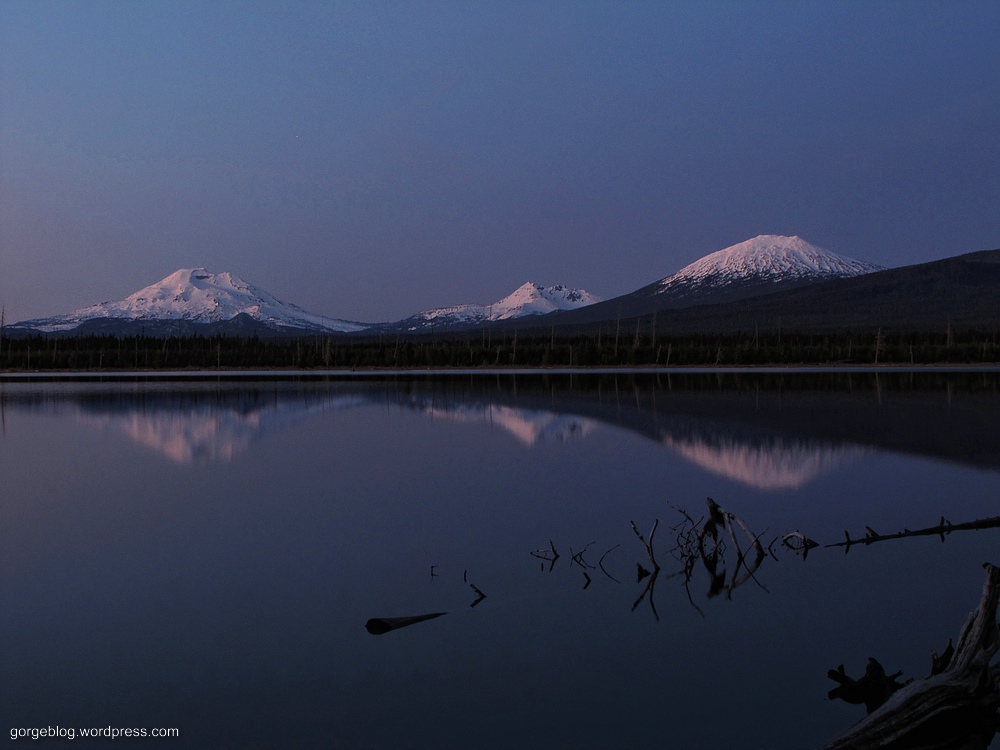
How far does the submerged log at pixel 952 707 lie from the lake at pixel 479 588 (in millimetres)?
452

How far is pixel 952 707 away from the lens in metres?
5.55

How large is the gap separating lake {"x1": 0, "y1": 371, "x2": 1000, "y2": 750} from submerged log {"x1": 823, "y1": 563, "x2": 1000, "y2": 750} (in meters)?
0.45

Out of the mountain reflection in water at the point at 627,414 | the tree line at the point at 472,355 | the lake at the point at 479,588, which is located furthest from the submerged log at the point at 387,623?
the tree line at the point at 472,355

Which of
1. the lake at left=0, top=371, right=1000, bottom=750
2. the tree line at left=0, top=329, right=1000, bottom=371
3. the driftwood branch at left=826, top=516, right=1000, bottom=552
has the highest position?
the tree line at left=0, top=329, right=1000, bottom=371

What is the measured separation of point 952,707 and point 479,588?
431 cm

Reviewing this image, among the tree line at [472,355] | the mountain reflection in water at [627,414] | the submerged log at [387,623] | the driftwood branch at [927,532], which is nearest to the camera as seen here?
the submerged log at [387,623]

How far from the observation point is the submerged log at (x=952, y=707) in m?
5.40

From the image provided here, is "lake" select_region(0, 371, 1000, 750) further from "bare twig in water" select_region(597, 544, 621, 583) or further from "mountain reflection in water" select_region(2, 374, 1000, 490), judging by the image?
"mountain reflection in water" select_region(2, 374, 1000, 490)

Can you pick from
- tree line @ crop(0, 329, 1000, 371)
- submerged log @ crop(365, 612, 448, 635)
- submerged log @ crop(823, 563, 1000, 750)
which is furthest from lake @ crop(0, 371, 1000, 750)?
tree line @ crop(0, 329, 1000, 371)

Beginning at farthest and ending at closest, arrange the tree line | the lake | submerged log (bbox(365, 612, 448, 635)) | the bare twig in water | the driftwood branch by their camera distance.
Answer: the tree line → the driftwood branch → the bare twig in water → submerged log (bbox(365, 612, 448, 635)) → the lake

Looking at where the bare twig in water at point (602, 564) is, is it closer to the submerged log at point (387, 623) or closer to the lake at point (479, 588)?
the lake at point (479, 588)

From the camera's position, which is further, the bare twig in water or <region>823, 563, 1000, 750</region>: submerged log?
the bare twig in water

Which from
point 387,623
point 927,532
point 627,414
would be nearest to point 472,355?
point 627,414

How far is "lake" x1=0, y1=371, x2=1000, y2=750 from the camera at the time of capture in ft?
20.3
